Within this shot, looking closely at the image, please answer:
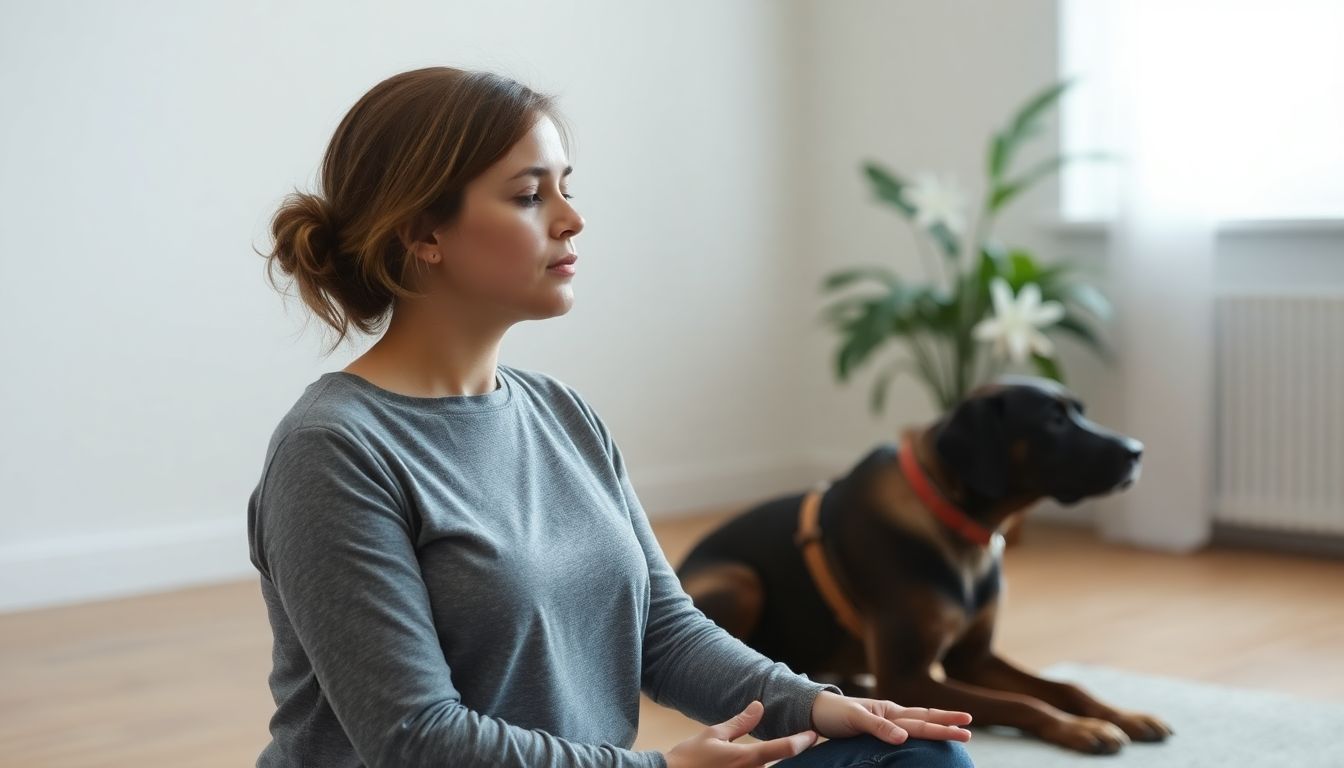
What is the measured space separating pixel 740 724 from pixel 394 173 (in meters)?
0.61

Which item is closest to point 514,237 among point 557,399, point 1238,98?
point 557,399

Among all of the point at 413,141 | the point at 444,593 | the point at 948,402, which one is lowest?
the point at 948,402

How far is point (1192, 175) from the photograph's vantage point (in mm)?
4160

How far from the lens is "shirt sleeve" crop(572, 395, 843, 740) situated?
4.69ft

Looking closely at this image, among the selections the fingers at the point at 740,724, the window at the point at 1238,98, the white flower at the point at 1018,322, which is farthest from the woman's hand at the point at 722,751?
the window at the point at 1238,98

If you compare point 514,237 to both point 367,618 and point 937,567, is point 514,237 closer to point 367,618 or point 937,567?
point 367,618

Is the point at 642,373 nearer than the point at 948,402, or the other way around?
the point at 948,402

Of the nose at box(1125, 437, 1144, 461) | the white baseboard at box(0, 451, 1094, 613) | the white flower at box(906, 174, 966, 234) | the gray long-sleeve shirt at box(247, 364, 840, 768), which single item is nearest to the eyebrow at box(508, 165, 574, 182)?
the gray long-sleeve shirt at box(247, 364, 840, 768)

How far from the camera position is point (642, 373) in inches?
196

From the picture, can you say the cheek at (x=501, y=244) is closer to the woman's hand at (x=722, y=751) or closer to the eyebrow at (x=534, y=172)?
the eyebrow at (x=534, y=172)

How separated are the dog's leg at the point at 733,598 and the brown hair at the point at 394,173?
54.6 inches

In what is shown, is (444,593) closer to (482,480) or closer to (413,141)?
(482,480)

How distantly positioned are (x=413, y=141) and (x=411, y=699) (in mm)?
509

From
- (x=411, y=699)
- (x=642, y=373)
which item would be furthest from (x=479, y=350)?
(x=642, y=373)
